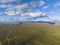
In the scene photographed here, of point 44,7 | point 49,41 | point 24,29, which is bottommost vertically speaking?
point 49,41

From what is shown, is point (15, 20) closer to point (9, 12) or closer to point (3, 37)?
point (9, 12)

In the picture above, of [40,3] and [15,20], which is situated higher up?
[40,3]

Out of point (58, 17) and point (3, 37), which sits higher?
point (58, 17)

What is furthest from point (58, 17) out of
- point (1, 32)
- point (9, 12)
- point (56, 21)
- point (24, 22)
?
point (1, 32)

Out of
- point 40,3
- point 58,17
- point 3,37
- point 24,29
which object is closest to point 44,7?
point 40,3

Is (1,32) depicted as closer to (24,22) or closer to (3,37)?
(3,37)
